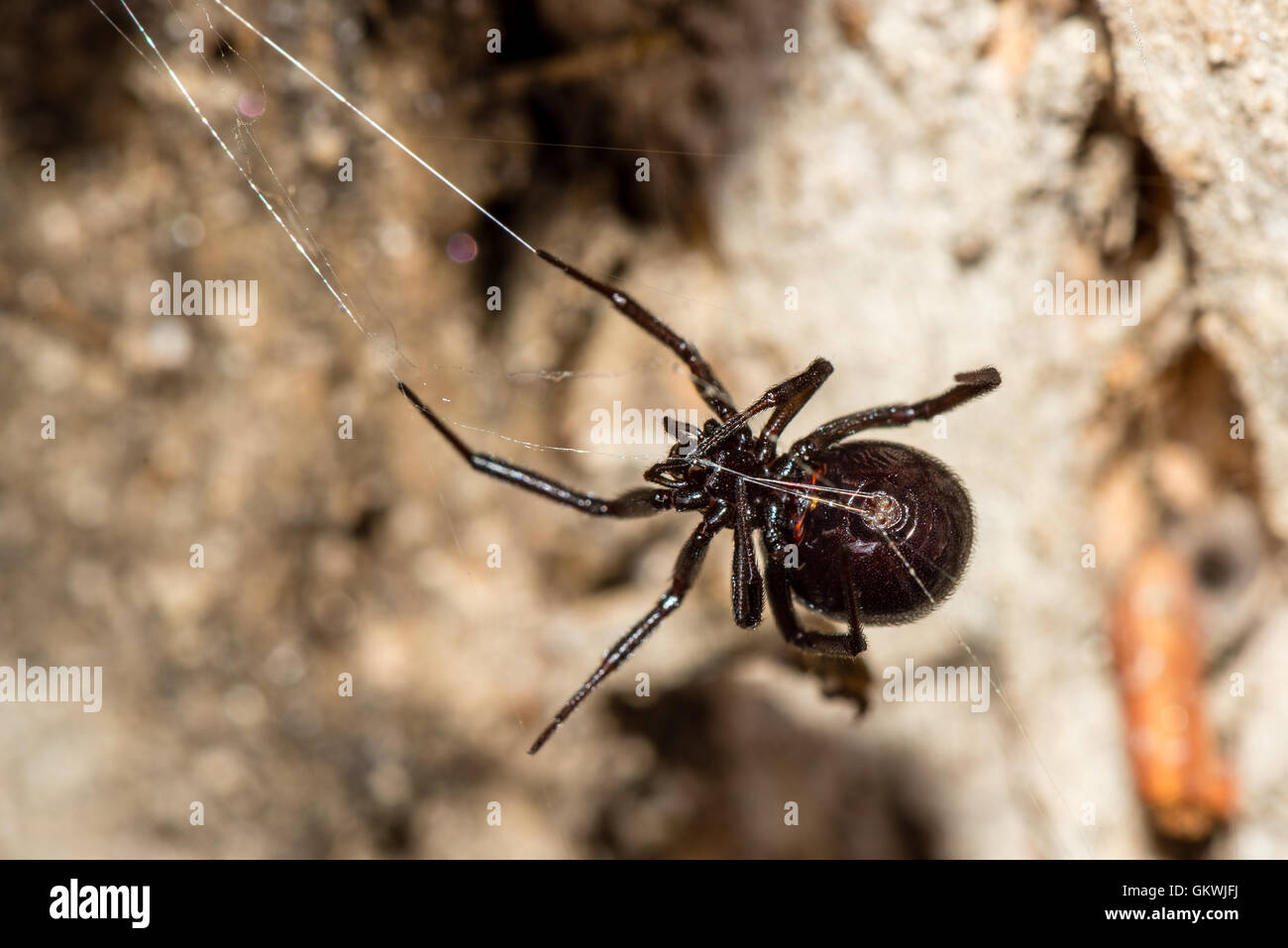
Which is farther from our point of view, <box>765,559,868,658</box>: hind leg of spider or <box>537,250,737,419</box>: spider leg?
<box>537,250,737,419</box>: spider leg

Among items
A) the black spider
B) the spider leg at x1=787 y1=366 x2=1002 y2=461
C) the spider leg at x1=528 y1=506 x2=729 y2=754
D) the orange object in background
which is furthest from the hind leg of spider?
the orange object in background

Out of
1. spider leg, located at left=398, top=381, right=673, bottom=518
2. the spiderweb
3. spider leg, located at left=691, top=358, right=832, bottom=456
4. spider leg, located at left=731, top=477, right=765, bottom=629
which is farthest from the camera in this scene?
the spiderweb

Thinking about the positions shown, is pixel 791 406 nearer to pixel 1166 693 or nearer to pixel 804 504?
pixel 804 504

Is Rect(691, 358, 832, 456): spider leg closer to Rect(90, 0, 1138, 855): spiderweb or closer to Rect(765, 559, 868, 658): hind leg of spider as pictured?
Rect(90, 0, 1138, 855): spiderweb

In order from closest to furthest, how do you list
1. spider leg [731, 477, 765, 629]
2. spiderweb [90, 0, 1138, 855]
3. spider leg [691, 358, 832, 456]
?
spider leg [691, 358, 832, 456], spider leg [731, 477, 765, 629], spiderweb [90, 0, 1138, 855]

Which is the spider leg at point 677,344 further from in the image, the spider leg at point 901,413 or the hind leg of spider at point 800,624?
the hind leg of spider at point 800,624

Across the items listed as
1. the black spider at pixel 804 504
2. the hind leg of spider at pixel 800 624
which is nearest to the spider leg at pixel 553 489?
the black spider at pixel 804 504
